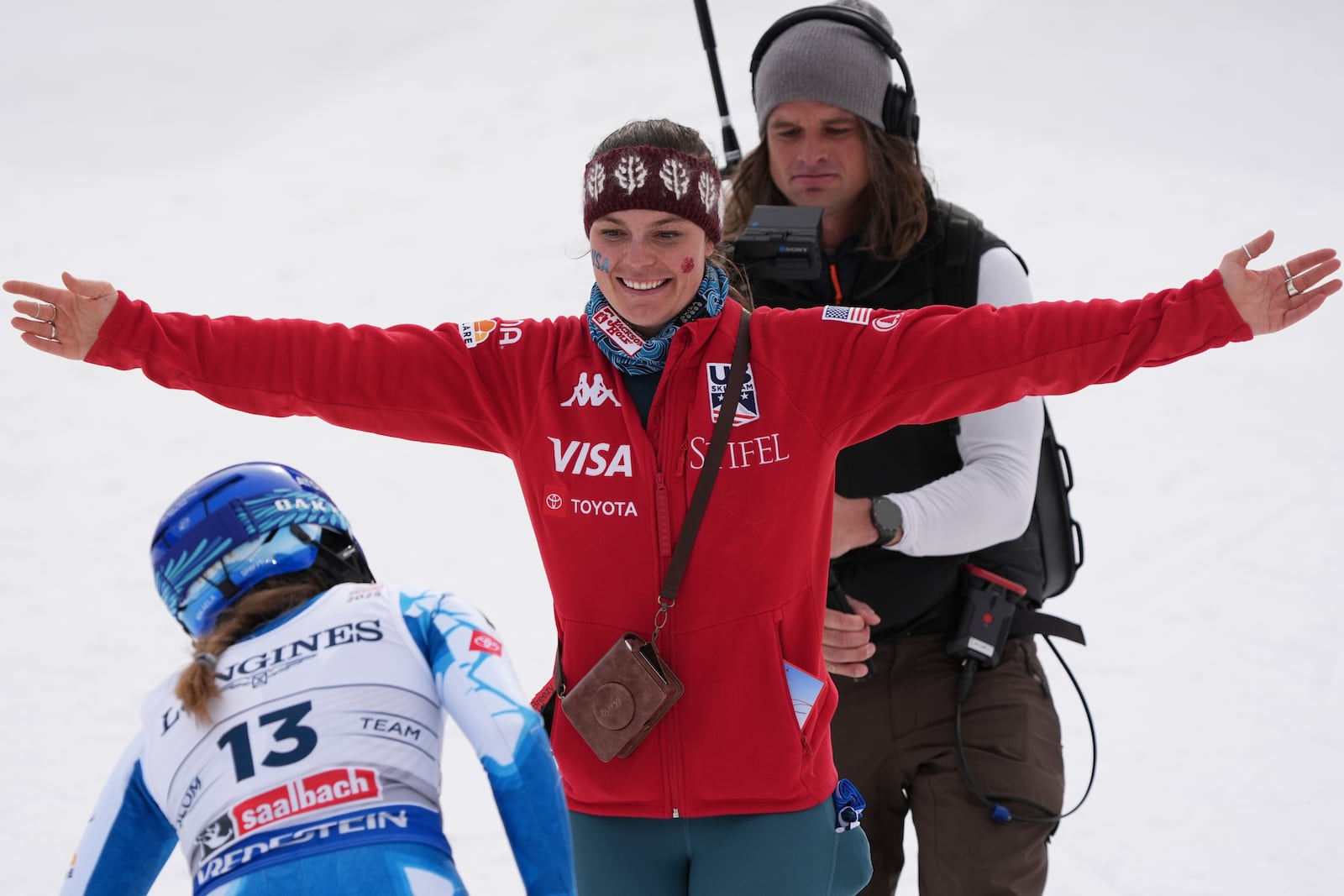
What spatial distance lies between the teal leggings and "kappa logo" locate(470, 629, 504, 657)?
44cm

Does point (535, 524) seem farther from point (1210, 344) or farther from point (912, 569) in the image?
point (1210, 344)

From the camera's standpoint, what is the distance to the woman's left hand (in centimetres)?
196

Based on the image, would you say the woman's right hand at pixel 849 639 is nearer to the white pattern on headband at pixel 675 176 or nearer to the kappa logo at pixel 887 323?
the kappa logo at pixel 887 323

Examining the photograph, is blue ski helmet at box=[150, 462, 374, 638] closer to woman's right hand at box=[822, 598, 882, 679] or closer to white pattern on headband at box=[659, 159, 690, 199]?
white pattern on headband at box=[659, 159, 690, 199]

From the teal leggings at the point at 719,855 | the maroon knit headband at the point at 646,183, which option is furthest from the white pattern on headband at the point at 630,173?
the teal leggings at the point at 719,855

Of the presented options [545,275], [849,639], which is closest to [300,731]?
[849,639]

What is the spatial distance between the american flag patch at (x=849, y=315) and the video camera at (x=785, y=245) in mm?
446

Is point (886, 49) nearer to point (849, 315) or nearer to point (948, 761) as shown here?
point (849, 315)

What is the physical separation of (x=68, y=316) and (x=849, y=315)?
1.18 metres

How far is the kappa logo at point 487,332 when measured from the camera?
2268 mm

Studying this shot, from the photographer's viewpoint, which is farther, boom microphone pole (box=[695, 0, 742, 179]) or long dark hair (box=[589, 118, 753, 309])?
boom microphone pole (box=[695, 0, 742, 179])

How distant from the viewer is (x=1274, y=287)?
77.4 inches

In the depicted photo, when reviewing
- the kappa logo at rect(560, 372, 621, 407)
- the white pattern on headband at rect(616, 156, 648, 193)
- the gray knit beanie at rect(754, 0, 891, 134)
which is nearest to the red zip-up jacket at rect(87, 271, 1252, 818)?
the kappa logo at rect(560, 372, 621, 407)

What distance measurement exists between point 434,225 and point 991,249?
595 centimetres
